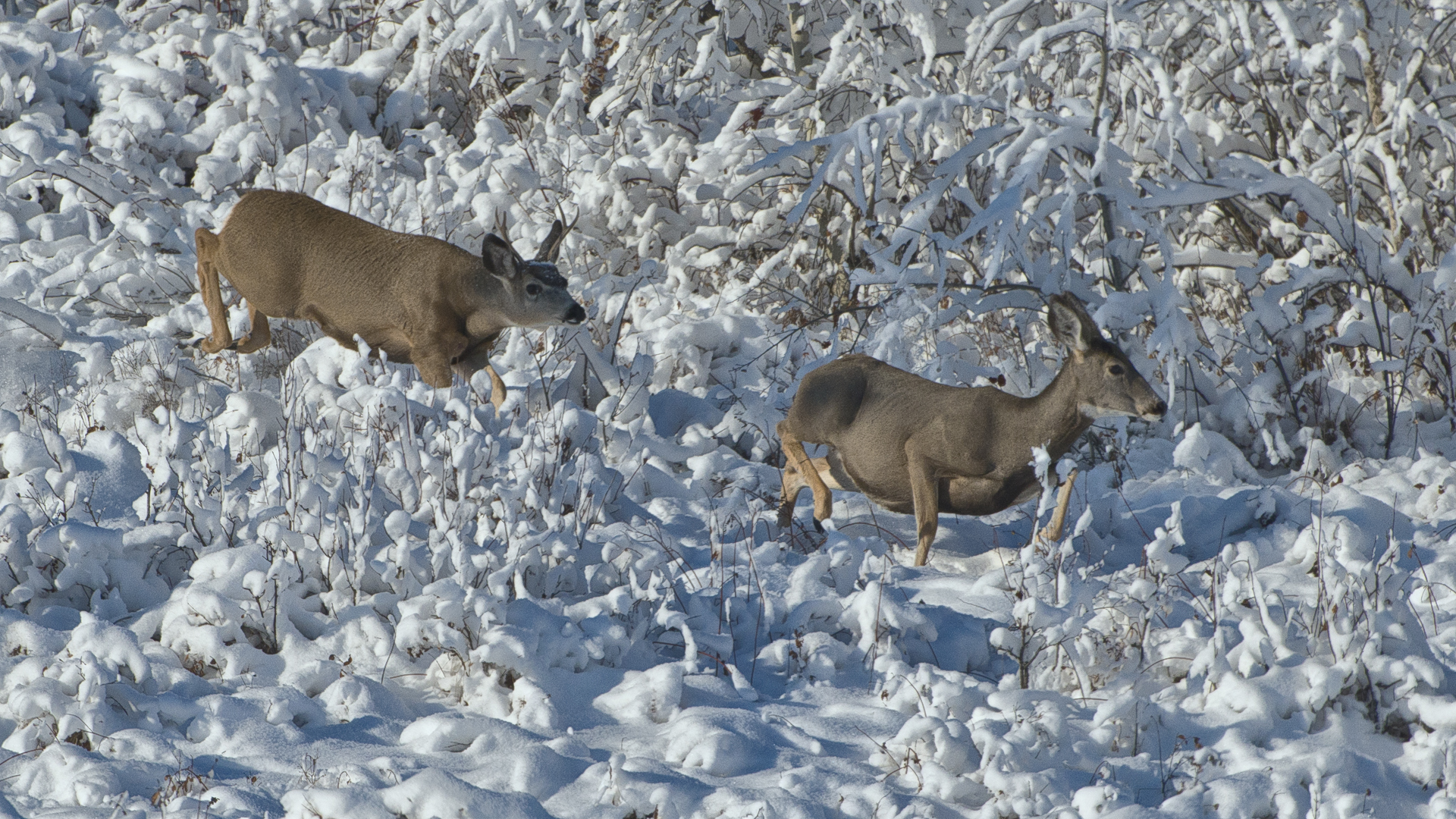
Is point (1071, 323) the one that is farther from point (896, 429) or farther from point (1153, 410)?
point (896, 429)

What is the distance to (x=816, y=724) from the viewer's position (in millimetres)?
4535

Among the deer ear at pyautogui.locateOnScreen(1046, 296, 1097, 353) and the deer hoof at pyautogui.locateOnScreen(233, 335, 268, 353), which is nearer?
the deer ear at pyautogui.locateOnScreen(1046, 296, 1097, 353)

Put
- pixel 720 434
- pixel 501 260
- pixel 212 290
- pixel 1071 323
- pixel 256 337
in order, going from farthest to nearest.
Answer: pixel 256 337, pixel 212 290, pixel 720 434, pixel 501 260, pixel 1071 323

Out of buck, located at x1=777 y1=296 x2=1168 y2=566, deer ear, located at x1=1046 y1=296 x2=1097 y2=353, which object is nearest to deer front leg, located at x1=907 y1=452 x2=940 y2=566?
buck, located at x1=777 y1=296 x2=1168 y2=566

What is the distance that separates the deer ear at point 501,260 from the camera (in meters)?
7.33

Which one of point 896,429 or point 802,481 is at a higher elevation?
point 896,429

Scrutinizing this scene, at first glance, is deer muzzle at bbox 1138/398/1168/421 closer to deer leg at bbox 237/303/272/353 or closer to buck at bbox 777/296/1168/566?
buck at bbox 777/296/1168/566

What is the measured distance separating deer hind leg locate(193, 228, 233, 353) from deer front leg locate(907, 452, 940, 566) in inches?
168

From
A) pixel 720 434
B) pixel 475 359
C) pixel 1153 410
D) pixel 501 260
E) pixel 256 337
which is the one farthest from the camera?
pixel 256 337

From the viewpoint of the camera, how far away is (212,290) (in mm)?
7988

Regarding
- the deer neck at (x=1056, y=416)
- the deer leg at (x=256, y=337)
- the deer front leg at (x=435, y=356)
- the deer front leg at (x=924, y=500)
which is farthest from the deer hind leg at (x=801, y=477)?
the deer leg at (x=256, y=337)

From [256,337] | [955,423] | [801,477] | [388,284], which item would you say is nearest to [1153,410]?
[955,423]

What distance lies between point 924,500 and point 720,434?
181 cm

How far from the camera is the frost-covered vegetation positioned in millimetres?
4246
